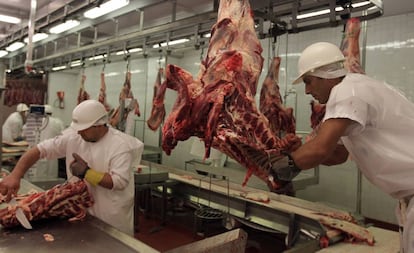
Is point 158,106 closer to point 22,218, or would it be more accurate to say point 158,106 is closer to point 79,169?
point 79,169

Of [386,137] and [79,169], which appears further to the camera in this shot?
[79,169]

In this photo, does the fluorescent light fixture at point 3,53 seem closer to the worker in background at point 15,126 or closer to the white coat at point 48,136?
the worker in background at point 15,126

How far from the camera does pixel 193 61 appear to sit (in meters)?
7.68

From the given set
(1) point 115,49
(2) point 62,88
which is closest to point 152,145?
(1) point 115,49

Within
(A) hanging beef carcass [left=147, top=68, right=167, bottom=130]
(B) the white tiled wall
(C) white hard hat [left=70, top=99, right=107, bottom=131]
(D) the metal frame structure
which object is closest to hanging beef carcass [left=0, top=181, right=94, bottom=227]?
(C) white hard hat [left=70, top=99, right=107, bottom=131]

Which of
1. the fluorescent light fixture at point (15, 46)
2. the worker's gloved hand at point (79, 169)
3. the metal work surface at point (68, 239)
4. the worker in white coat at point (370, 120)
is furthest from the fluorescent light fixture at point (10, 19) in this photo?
the worker in white coat at point (370, 120)

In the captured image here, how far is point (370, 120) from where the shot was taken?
1.67 metres

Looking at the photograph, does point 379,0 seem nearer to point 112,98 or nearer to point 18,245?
point 18,245

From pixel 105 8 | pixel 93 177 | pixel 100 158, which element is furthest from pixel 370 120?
pixel 105 8

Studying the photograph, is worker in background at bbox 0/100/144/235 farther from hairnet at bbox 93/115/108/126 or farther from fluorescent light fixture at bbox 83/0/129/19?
fluorescent light fixture at bbox 83/0/129/19

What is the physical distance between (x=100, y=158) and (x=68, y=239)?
2.86 feet

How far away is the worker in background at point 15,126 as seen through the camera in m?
7.22

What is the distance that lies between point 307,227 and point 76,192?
80.1 inches

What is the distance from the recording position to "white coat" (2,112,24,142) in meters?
7.22
